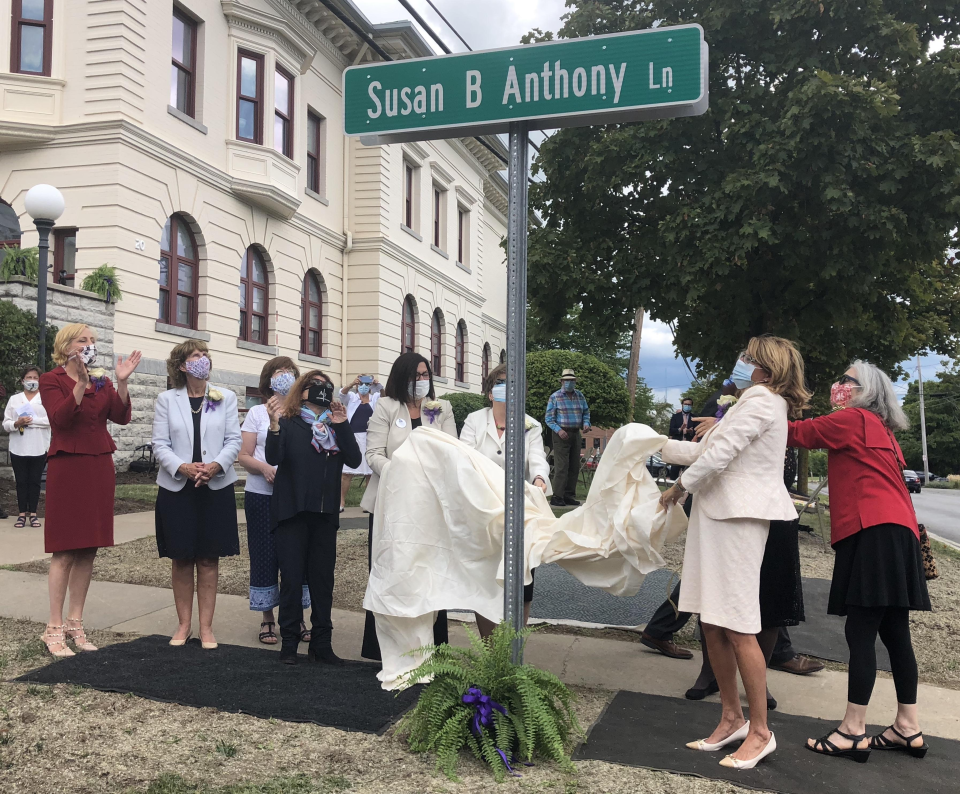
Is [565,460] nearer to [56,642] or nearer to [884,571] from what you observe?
[56,642]

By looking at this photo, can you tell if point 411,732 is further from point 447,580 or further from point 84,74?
point 84,74

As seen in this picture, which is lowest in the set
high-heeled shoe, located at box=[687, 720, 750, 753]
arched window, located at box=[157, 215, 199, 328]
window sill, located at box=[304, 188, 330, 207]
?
high-heeled shoe, located at box=[687, 720, 750, 753]

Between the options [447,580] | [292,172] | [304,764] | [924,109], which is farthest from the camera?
[292,172]

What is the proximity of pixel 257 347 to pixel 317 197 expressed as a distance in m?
5.64

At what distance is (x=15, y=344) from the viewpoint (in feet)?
41.0

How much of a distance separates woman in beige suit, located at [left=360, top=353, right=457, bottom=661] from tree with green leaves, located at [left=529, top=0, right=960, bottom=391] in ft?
22.7

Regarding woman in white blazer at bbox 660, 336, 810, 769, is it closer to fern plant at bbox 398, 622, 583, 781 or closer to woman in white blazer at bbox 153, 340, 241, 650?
fern plant at bbox 398, 622, 583, 781

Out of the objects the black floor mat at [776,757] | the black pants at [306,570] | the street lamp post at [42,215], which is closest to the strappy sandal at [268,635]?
the black pants at [306,570]

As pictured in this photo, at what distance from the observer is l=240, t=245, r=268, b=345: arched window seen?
827 inches

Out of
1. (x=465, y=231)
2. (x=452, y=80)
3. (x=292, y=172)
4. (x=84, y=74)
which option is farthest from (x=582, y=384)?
(x=452, y=80)

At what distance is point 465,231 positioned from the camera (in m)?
36.3

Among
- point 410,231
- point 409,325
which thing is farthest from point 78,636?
point 409,325

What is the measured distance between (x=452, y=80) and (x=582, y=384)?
18.4m

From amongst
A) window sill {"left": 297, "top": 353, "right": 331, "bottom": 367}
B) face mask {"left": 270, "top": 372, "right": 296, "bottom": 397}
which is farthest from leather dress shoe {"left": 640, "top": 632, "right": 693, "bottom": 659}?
window sill {"left": 297, "top": 353, "right": 331, "bottom": 367}
